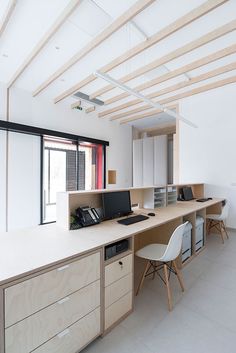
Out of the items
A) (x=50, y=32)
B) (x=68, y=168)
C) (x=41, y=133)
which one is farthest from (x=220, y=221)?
(x=41, y=133)

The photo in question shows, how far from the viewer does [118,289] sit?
1.68 meters

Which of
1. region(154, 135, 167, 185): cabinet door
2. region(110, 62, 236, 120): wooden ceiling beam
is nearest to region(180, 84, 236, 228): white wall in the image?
region(154, 135, 167, 185): cabinet door

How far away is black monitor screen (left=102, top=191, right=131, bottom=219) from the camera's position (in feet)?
7.72

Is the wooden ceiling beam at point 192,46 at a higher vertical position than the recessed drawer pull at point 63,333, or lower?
higher

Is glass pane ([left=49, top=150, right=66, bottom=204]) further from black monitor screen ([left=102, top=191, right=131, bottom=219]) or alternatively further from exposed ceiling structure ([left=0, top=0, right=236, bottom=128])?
black monitor screen ([left=102, top=191, right=131, bottom=219])

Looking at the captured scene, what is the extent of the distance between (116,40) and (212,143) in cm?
339

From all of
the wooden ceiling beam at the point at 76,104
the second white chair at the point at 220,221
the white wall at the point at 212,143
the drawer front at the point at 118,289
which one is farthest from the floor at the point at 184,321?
the wooden ceiling beam at the point at 76,104

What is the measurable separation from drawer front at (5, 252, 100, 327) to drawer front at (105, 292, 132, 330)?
0.39 metres

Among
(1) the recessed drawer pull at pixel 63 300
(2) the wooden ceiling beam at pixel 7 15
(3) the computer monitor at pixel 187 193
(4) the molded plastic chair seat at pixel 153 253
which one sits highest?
(2) the wooden ceiling beam at pixel 7 15

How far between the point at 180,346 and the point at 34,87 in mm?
5178

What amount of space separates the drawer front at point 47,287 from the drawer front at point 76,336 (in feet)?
0.87

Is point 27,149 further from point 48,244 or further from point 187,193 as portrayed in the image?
point 187,193

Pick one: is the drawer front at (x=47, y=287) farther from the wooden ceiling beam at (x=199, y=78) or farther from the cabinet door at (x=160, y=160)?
the cabinet door at (x=160, y=160)

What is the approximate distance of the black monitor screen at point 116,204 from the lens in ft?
7.72
